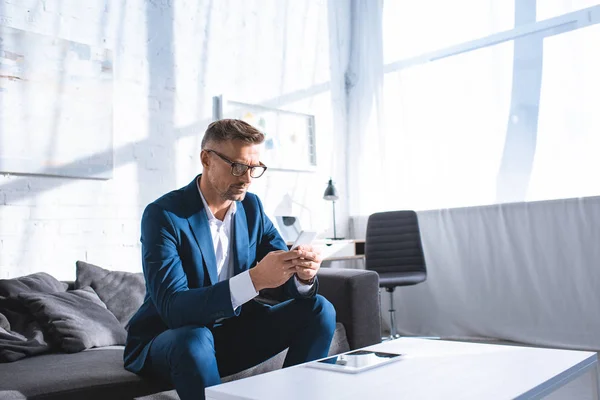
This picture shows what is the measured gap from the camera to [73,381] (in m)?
1.80

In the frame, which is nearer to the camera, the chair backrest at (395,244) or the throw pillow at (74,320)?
the throw pillow at (74,320)

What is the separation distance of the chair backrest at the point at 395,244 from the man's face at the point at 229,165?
2402mm

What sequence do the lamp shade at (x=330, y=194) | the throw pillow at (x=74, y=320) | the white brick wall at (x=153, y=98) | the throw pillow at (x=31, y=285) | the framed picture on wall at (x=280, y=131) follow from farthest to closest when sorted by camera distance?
the lamp shade at (x=330, y=194) < the framed picture on wall at (x=280, y=131) < the white brick wall at (x=153, y=98) < the throw pillow at (x=31, y=285) < the throw pillow at (x=74, y=320)

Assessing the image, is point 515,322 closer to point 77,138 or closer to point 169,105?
point 169,105

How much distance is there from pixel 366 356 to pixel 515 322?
2.73 metres

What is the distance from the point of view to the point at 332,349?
2.55 metres

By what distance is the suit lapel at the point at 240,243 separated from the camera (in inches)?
77.2

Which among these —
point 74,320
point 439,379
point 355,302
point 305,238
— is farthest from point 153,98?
point 439,379

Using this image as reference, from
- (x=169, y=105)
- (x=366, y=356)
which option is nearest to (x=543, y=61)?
(x=169, y=105)

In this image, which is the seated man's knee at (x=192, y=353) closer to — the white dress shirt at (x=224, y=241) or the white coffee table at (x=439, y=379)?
the white coffee table at (x=439, y=379)

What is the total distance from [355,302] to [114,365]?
3.66 feet

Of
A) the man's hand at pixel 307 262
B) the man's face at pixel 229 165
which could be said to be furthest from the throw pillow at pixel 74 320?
the man's hand at pixel 307 262

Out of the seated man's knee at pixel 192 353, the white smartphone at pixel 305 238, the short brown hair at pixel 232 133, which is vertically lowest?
the seated man's knee at pixel 192 353

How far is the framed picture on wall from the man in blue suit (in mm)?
2074
